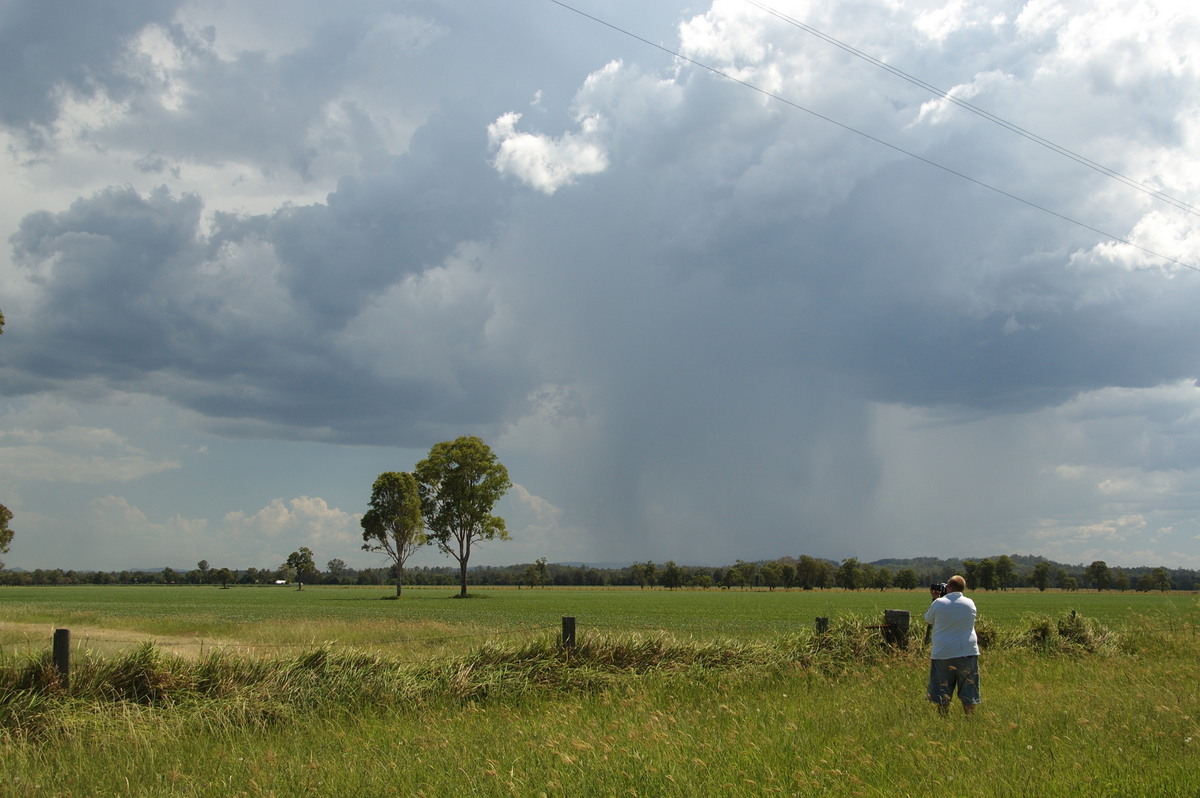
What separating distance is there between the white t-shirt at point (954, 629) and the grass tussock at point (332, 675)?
2.93 meters

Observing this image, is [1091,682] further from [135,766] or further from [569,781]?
[135,766]

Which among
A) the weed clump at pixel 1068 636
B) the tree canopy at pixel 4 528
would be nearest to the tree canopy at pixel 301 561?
the tree canopy at pixel 4 528

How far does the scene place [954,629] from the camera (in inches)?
389

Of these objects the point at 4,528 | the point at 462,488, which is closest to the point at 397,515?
the point at 462,488

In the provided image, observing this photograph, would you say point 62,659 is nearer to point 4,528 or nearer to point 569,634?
point 569,634

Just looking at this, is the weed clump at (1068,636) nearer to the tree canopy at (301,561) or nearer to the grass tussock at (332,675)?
the grass tussock at (332,675)

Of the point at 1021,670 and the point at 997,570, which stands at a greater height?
the point at 1021,670

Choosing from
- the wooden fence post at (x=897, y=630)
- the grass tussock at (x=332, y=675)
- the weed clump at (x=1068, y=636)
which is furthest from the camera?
the weed clump at (x=1068, y=636)

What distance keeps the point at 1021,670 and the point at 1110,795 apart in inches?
343

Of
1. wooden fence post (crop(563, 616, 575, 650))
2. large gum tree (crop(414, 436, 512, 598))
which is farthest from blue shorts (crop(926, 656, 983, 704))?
large gum tree (crop(414, 436, 512, 598))

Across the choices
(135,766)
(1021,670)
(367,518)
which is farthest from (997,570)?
(135,766)

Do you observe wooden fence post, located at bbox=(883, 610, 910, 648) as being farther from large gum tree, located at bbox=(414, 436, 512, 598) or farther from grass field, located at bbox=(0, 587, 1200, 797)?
large gum tree, located at bbox=(414, 436, 512, 598)

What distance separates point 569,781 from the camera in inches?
256

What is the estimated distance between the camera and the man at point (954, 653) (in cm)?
974
